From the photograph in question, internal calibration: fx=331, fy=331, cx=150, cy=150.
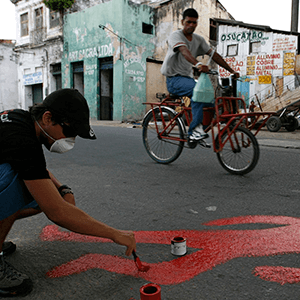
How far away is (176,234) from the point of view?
7.61 ft

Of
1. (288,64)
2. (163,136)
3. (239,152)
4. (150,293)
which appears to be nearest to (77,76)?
(288,64)

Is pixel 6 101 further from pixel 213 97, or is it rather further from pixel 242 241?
pixel 242 241

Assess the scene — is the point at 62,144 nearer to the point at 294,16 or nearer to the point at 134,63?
the point at 134,63

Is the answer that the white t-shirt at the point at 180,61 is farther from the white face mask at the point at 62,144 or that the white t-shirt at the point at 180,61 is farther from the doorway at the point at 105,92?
the doorway at the point at 105,92

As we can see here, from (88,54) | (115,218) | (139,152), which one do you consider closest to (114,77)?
(88,54)

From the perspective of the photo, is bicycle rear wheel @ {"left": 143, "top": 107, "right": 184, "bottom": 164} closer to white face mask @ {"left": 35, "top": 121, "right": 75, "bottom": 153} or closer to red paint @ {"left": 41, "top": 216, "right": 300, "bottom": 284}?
red paint @ {"left": 41, "top": 216, "right": 300, "bottom": 284}

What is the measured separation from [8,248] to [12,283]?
0.45 meters

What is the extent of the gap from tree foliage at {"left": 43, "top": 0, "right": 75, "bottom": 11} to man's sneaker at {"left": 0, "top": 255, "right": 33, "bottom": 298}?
24510mm

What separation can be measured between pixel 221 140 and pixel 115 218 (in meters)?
2.15

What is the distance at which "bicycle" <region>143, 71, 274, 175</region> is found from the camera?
13.5 feet

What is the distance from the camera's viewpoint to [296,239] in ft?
7.07

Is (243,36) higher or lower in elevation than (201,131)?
higher

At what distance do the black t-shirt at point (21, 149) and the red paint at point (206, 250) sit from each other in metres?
0.64

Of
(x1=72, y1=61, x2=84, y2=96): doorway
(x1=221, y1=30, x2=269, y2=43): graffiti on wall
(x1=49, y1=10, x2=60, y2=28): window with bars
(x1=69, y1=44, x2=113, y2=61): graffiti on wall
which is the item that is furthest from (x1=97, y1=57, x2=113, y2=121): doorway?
(x1=221, y1=30, x2=269, y2=43): graffiti on wall
